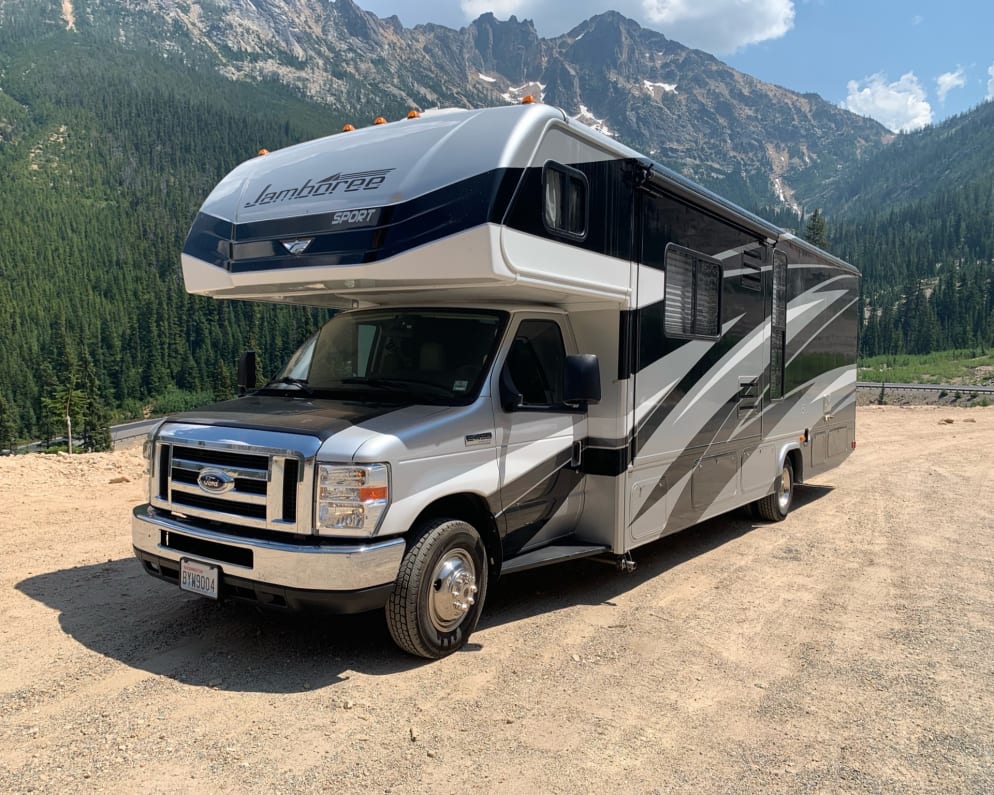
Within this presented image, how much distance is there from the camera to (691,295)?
695cm

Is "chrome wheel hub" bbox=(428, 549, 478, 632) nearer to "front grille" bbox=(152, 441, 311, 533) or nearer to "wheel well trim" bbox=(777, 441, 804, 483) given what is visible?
"front grille" bbox=(152, 441, 311, 533)

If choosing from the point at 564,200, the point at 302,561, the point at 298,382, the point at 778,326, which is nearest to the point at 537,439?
the point at 564,200

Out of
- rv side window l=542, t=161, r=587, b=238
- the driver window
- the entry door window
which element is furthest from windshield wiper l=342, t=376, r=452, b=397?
the entry door window

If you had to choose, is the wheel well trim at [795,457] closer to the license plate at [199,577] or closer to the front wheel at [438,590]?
the front wheel at [438,590]

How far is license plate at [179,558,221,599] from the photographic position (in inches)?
181

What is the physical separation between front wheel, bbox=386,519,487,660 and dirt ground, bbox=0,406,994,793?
18 centimetres

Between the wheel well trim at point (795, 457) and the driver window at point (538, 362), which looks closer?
the driver window at point (538, 362)

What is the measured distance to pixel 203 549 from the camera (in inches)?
187

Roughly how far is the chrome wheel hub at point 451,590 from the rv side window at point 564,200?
7.32ft

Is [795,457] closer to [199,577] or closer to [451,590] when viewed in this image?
[451,590]

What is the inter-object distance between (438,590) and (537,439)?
4.49 ft

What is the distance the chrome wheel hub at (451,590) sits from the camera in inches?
187

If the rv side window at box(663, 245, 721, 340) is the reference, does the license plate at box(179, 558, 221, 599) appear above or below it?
below

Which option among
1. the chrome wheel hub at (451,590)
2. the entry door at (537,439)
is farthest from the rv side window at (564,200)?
the chrome wheel hub at (451,590)
